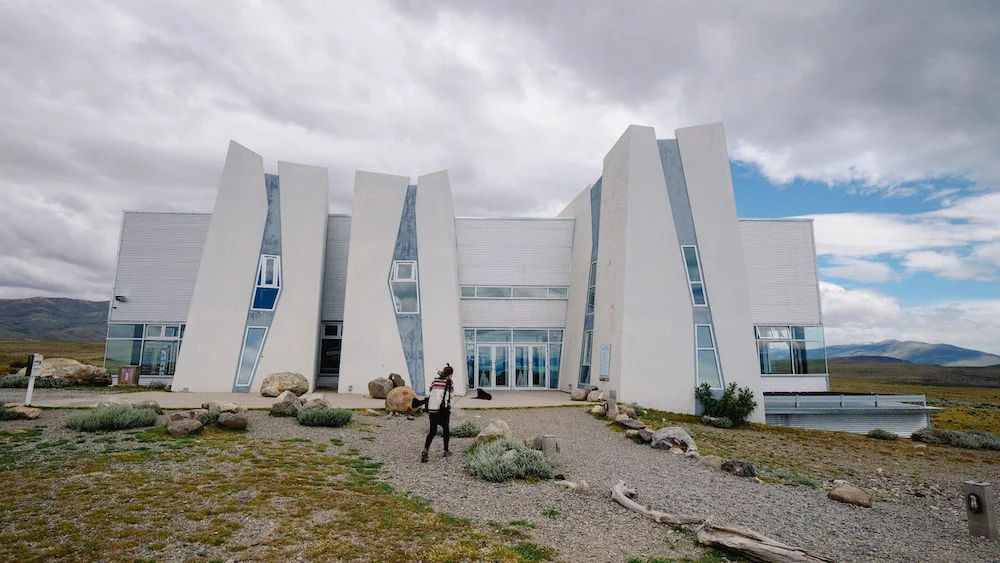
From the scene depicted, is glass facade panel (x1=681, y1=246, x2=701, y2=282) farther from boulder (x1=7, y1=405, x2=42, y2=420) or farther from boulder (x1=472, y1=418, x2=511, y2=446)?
boulder (x1=7, y1=405, x2=42, y2=420)

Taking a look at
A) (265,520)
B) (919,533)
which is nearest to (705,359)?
(919,533)

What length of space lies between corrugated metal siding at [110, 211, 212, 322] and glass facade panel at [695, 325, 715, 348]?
980 inches

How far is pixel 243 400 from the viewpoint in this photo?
1920 centimetres

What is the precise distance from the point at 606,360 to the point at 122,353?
2418 centimetres

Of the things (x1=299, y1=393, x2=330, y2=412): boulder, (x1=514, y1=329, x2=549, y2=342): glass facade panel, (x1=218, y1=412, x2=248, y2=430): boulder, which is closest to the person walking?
(x1=218, y1=412, x2=248, y2=430): boulder

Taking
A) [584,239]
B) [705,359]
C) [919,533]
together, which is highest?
[584,239]

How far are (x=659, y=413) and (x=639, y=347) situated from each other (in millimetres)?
2658

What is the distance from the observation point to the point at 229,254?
23312mm

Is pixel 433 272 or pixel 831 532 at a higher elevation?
pixel 433 272

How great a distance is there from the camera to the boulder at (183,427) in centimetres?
1120

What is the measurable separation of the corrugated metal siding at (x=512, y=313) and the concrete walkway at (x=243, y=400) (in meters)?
4.28

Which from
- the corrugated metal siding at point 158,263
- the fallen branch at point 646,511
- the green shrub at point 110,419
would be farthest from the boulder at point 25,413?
the corrugated metal siding at point 158,263

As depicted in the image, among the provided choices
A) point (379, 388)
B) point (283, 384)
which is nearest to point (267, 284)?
point (283, 384)

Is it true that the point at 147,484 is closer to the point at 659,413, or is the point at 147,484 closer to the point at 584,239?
the point at 659,413
